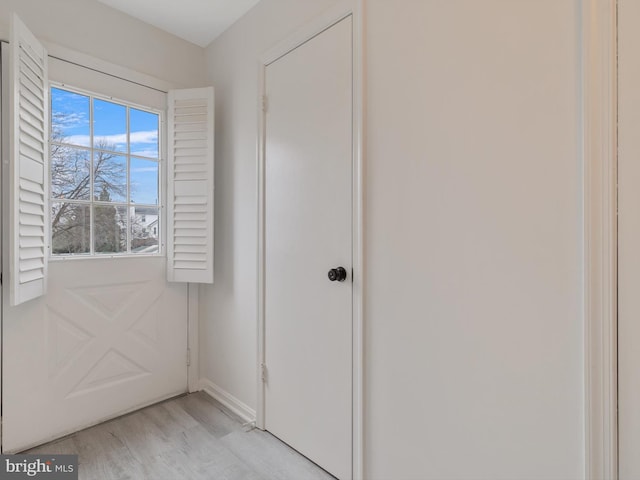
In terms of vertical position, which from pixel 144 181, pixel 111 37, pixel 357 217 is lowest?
pixel 357 217

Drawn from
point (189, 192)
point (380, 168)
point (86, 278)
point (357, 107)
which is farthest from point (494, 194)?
point (86, 278)

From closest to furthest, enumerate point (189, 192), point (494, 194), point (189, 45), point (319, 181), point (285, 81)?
1. point (494, 194)
2. point (319, 181)
3. point (285, 81)
4. point (189, 192)
5. point (189, 45)

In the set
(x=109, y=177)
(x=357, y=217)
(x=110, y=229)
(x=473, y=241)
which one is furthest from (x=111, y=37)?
(x=473, y=241)

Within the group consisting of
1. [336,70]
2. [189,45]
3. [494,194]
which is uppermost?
[189,45]

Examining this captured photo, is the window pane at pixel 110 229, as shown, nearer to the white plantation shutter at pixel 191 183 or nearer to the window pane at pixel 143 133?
the white plantation shutter at pixel 191 183

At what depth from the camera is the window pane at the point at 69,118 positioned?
1.92 m

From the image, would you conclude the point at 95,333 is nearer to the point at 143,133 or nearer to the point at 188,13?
the point at 143,133

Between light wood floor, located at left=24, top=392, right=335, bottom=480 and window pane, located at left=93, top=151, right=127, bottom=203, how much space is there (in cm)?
142

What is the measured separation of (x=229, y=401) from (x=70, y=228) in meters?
1.51

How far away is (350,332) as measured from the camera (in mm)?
1523

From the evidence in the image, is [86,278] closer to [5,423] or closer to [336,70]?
[5,423]

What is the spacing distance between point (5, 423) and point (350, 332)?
1856mm

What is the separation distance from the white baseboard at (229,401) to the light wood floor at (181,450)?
0.06 metres

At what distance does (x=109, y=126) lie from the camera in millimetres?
2115
